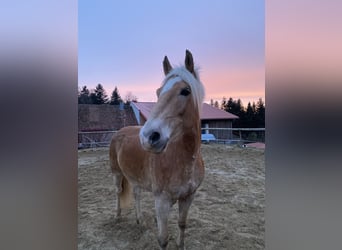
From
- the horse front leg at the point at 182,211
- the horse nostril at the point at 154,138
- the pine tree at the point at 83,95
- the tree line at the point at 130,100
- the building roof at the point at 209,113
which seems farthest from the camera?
the building roof at the point at 209,113

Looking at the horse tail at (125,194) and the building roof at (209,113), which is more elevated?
the building roof at (209,113)

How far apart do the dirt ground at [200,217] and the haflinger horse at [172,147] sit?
0.28m

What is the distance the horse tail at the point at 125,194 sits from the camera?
5.88ft

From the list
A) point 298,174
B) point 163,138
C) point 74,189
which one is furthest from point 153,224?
point 298,174

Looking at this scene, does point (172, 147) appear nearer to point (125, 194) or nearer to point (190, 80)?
point (190, 80)

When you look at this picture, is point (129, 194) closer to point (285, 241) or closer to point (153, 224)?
point (153, 224)

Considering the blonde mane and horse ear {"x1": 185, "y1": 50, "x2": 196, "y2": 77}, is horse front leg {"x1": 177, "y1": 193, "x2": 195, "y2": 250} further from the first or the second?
horse ear {"x1": 185, "y1": 50, "x2": 196, "y2": 77}

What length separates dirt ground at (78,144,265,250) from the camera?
1.40m

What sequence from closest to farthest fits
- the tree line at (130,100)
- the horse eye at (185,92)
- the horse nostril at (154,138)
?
the horse nostril at (154,138) < the horse eye at (185,92) < the tree line at (130,100)

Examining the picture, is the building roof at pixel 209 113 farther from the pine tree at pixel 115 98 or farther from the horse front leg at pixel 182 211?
the horse front leg at pixel 182 211

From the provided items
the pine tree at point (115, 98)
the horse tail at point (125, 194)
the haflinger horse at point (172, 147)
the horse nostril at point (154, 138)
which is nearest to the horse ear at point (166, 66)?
the haflinger horse at point (172, 147)

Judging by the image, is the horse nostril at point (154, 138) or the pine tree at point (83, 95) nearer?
the pine tree at point (83, 95)

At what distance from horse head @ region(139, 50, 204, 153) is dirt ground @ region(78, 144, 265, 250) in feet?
2.06

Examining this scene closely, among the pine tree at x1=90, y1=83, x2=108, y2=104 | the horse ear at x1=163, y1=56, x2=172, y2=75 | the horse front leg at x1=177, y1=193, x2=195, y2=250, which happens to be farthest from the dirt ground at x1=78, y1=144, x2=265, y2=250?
the pine tree at x1=90, y1=83, x2=108, y2=104
